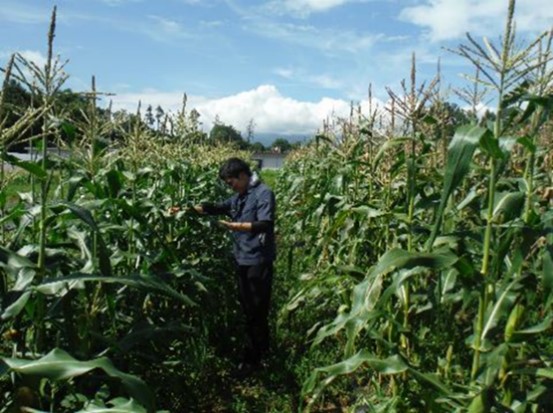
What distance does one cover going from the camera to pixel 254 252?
17.3ft

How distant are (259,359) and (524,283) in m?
3.07

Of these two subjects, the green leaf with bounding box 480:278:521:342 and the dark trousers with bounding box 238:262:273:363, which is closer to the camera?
the green leaf with bounding box 480:278:521:342

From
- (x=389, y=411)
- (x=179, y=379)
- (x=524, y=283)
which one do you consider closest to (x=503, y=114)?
(x=524, y=283)

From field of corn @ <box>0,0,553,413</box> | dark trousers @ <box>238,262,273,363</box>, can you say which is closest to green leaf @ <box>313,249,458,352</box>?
field of corn @ <box>0,0,553,413</box>

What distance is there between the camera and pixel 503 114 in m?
2.42

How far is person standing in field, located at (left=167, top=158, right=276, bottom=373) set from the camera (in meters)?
5.23

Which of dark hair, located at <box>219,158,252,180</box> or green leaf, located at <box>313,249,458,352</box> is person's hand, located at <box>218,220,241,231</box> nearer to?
dark hair, located at <box>219,158,252,180</box>

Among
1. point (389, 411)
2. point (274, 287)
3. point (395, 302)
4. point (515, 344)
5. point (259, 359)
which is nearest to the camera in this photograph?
point (515, 344)

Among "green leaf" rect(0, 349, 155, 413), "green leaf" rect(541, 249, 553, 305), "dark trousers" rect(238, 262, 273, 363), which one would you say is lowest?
"dark trousers" rect(238, 262, 273, 363)

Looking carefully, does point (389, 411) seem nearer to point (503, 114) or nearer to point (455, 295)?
point (455, 295)

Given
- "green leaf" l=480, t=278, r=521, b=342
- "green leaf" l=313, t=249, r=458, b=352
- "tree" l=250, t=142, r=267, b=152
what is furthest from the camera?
"tree" l=250, t=142, r=267, b=152

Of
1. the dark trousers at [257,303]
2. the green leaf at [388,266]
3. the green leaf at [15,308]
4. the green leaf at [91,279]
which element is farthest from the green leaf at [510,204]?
the dark trousers at [257,303]

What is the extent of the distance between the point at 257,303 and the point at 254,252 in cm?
45

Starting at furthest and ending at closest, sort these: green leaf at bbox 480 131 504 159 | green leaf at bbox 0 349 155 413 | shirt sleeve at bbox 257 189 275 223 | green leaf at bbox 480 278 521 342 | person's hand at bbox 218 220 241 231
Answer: shirt sleeve at bbox 257 189 275 223
person's hand at bbox 218 220 241 231
green leaf at bbox 480 278 521 342
green leaf at bbox 480 131 504 159
green leaf at bbox 0 349 155 413
